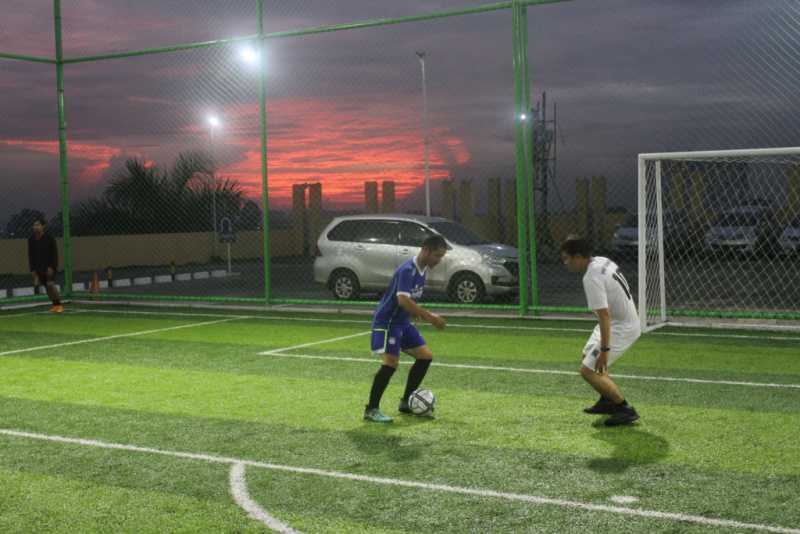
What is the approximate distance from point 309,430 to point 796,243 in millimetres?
14417

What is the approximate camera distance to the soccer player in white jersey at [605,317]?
7.07 metres

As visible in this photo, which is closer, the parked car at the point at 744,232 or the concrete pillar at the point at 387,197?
the parked car at the point at 744,232

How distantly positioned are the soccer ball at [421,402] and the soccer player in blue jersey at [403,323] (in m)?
0.10

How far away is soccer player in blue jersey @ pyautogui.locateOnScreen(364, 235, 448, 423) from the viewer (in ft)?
24.2

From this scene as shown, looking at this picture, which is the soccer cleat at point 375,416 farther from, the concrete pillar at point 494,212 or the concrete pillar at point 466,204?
the concrete pillar at point 466,204

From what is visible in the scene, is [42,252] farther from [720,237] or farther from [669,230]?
[720,237]

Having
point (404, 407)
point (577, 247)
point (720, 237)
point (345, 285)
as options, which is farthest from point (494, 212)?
point (577, 247)

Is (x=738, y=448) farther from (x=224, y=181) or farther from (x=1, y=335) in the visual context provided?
(x=224, y=181)

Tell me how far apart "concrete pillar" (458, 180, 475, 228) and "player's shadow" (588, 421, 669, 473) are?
19.8 metres

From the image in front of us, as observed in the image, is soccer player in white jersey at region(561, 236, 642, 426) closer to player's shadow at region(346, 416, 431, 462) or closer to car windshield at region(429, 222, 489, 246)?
player's shadow at region(346, 416, 431, 462)

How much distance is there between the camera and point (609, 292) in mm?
7305

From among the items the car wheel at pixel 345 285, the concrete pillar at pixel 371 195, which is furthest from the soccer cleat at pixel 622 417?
the concrete pillar at pixel 371 195

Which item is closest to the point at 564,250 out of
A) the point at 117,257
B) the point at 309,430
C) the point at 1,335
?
the point at 309,430

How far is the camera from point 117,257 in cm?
3566
